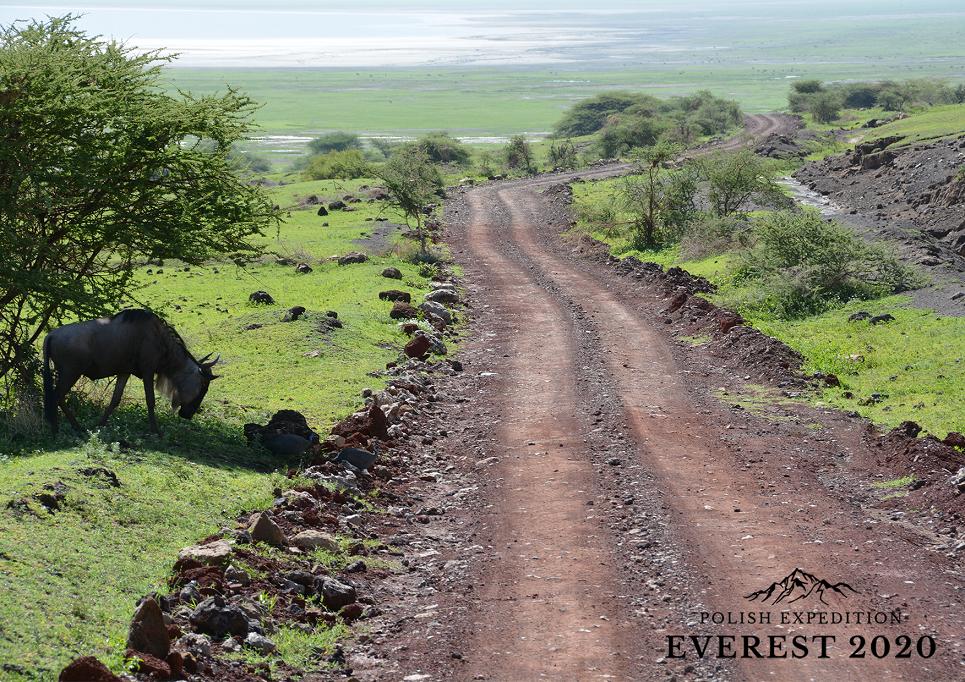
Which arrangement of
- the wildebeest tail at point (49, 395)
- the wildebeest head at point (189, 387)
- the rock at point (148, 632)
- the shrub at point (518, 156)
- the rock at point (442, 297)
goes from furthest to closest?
1. the shrub at point (518, 156)
2. the rock at point (442, 297)
3. the wildebeest head at point (189, 387)
4. the wildebeest tail at point (49, 395)
5. the rock at point (148, 632)

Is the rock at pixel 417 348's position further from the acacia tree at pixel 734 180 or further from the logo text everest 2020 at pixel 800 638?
the acacia tree at pixel 734 180

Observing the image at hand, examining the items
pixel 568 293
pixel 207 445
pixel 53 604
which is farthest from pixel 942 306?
pixel 53 604

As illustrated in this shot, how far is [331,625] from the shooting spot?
12.4 m

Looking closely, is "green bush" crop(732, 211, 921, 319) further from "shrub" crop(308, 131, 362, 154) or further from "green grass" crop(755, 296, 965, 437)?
"shrub" crop(308, 131, 362, 154)

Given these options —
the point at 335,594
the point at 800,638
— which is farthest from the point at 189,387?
the point at 800,638

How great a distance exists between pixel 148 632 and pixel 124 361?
28.0 ft

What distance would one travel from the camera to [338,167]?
7981 centimetres

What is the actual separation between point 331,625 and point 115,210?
10.1 meters

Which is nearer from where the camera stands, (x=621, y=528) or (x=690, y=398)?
(x=621, y=528)

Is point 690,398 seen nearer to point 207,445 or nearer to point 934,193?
point 207,445

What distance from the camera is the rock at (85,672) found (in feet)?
30.6

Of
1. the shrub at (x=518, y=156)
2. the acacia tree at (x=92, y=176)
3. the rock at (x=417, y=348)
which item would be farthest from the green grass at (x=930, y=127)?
the acacia tree at (x=92, y=176)

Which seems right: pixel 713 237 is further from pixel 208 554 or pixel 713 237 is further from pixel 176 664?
pixel 176 664

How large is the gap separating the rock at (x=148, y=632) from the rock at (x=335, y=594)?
2.58 metres
